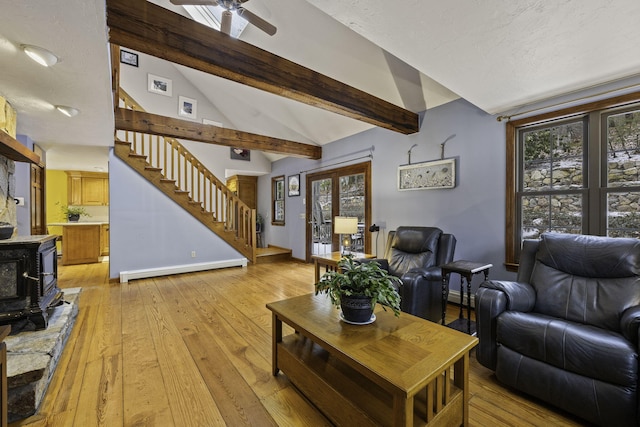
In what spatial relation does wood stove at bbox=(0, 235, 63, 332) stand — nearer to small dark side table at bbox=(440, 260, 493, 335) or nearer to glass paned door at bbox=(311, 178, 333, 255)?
small dark side table at bbox=(440, 260, 493, 335)

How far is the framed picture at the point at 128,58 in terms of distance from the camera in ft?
18.6

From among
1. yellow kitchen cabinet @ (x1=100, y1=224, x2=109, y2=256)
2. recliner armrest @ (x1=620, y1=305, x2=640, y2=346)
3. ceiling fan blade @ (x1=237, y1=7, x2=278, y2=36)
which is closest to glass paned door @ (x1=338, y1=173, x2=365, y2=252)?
ceiling fan blade @ (x1=237, y1=7, x2=278, y2=36)

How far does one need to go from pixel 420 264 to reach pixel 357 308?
1.67m

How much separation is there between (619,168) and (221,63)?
351 cm

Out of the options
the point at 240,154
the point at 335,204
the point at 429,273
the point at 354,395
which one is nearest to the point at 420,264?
the point at 429,273

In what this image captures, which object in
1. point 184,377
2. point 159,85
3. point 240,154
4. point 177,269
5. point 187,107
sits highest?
point 159,85

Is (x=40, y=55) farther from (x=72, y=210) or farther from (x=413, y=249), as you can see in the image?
(x=72, y=210)

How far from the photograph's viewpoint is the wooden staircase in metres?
4.60

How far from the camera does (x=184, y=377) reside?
1.88m

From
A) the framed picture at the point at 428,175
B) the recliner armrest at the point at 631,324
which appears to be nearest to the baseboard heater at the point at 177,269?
the framed picture at the point at 428,175

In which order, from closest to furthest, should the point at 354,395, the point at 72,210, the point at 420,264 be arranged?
the point at 354,395 → the point at 420,264 → the point at 72,210

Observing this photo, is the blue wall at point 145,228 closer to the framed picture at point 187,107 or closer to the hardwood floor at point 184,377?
the hardwood floor at point 184,377

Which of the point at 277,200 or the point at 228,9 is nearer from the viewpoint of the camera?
the point at 228,9

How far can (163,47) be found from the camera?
2.00 m
